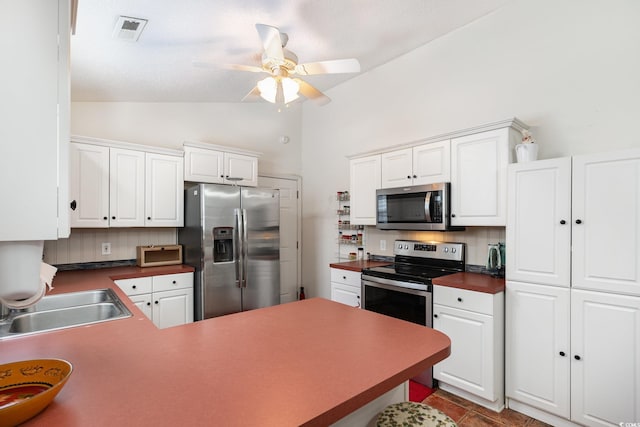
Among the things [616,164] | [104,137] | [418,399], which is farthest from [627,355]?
[104,137]

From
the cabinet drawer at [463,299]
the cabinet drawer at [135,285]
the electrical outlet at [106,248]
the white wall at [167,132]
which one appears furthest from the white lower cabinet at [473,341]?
the electrical outlet at [106,248]

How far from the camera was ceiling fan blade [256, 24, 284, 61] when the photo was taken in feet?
6.24

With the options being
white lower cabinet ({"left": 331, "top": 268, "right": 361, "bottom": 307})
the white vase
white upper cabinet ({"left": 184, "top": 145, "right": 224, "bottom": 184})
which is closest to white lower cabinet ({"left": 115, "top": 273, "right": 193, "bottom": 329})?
white upper cabinet ({"left": 184, "top": 145, "right": 224, "bottom": 184})

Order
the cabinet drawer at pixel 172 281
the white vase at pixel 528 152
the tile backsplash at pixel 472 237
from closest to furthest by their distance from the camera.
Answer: the white vase at pixel 528 152
the tile backsplash at pixel 472 237
the cabinet drawer at pixel 172 281

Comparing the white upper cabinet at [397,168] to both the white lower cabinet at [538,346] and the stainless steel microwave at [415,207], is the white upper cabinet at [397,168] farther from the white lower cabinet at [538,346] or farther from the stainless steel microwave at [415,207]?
the white lower cabinet at [538,346]

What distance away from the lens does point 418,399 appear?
2543mm

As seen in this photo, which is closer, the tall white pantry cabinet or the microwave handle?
the tall white pantry cabinet

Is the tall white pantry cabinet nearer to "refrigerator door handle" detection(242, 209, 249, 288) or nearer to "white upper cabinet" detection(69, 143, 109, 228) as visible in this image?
"refrigerator door handle" detection(242, 209, 249, 288)

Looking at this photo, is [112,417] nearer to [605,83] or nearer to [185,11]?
[185,11]

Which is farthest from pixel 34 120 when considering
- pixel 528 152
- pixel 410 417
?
pixel 528 152

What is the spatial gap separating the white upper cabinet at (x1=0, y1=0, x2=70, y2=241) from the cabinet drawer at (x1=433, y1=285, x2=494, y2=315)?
2.43 metres

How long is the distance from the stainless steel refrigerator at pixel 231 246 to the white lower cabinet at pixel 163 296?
0.31ft

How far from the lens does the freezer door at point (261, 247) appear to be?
3510 mm

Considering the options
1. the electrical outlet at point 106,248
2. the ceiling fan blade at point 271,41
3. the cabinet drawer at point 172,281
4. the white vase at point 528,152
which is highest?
the ceiling fan blade at point 271,41
